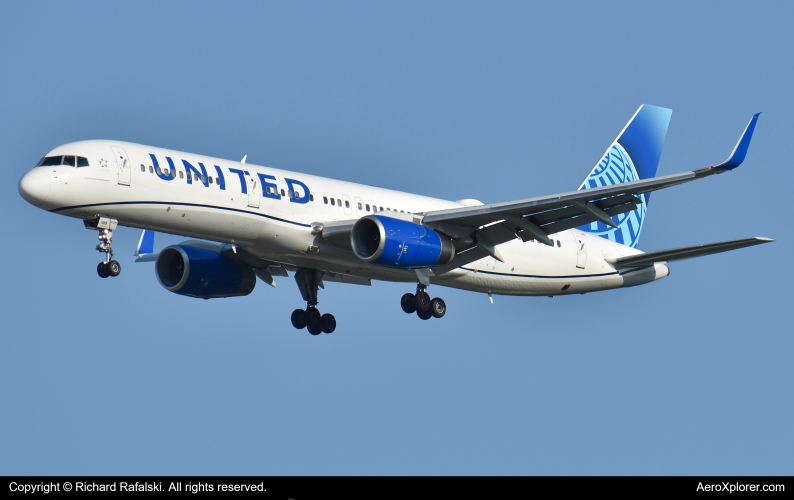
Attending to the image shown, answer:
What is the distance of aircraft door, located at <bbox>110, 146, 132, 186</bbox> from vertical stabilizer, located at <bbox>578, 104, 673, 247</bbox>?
20.1 meters

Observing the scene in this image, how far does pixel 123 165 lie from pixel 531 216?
42.0ft

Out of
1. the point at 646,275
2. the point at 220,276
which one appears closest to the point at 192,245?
the point at 220,276

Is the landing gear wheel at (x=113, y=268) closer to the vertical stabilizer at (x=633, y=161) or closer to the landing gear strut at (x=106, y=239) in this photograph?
the landing gear strut at (x=106, y=239)

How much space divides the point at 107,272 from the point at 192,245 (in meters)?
8.06

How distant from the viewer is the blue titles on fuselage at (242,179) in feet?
103

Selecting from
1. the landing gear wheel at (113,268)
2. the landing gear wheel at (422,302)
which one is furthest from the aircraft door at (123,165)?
the landing gear wheel at (422,302)

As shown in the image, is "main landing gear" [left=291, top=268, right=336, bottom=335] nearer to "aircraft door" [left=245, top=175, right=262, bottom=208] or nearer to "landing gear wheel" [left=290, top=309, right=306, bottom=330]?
"landing gear wheel" [left=290, top=309, right=306, bottom=330]

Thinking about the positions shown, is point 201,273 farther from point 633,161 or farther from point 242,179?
point 633,161

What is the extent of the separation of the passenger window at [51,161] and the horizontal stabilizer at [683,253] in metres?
20.9

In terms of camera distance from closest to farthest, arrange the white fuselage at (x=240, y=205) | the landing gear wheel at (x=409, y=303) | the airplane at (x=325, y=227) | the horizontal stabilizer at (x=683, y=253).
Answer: the white fuselage at (x=240, y=205) < the airplane at (x=325, y=227) < the horizontal stabilizer at (x=683, y=253) < the landing gear wheel at (x=409, y=303)

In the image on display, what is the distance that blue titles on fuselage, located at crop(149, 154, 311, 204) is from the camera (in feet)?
103

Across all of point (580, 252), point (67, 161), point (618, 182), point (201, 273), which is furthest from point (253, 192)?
point (618, 182)

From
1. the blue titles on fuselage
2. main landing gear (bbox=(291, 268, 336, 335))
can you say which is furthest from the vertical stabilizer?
the blue titles on fuselage

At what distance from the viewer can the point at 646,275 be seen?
41.3m
